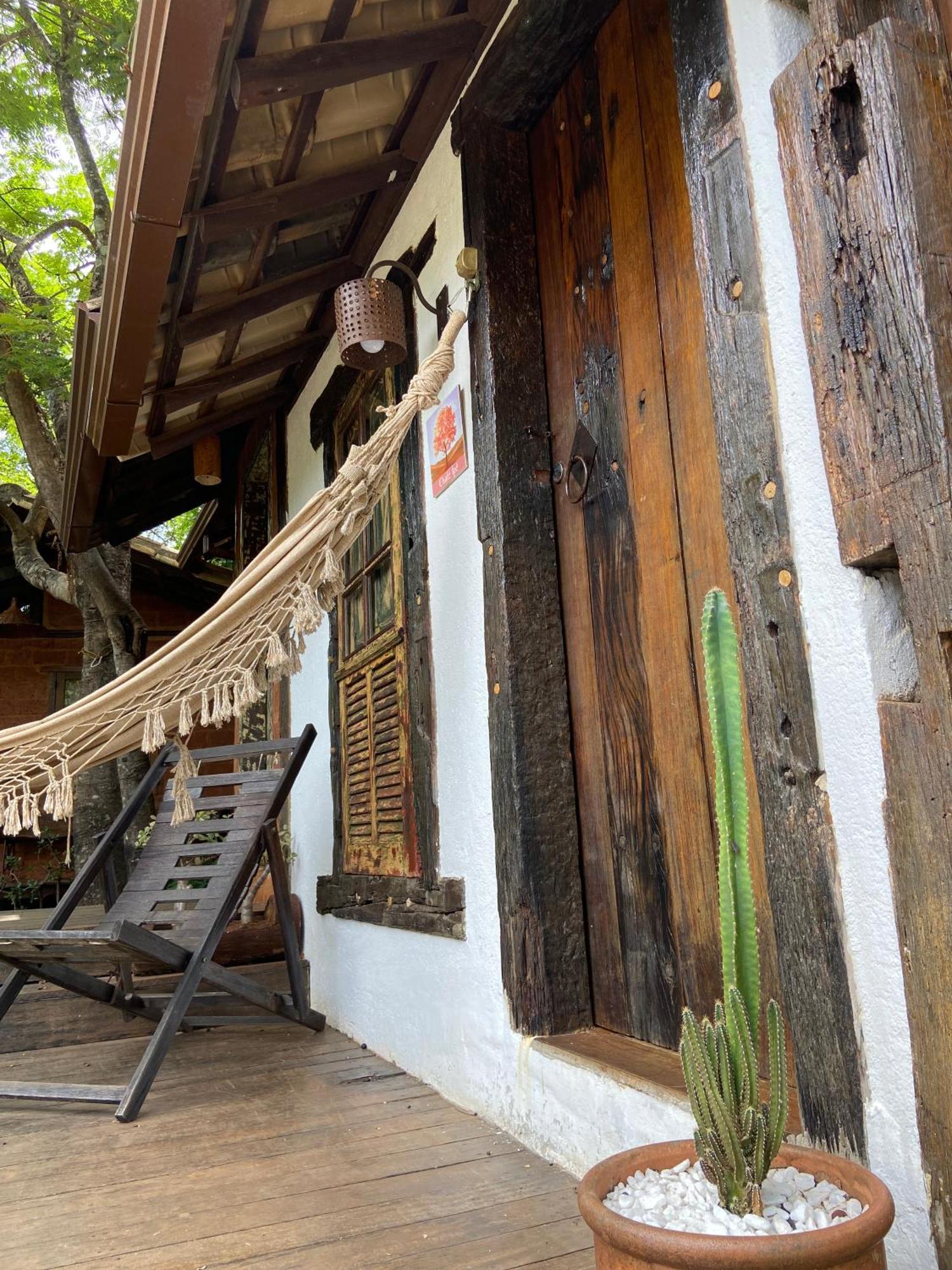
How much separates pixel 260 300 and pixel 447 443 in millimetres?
1072

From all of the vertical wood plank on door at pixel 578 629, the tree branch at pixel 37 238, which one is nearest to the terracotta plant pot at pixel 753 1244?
the vertical wood plank on door at pixel 578 629

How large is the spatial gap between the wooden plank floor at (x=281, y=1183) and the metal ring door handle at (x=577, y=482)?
1268 mm

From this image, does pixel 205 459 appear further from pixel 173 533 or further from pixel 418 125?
pixel 173 533

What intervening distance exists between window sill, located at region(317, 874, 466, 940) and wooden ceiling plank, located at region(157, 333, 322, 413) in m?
1.78

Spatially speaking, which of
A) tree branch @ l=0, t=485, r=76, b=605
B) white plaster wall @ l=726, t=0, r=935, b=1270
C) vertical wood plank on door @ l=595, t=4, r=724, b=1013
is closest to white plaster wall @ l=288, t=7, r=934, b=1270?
white plaster wall @ l=726, t=0, r=935, b=1270

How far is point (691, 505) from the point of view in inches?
62.9

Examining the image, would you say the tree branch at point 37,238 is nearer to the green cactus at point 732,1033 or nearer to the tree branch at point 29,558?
the tree branch at point 29,558

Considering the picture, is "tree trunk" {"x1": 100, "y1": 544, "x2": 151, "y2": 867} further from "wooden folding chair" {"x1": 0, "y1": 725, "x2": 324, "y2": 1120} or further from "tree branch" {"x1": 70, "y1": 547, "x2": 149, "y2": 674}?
"wooden folding chair" {"x1": 0, "y1": 725, "x2": 324, "y2": 1120}

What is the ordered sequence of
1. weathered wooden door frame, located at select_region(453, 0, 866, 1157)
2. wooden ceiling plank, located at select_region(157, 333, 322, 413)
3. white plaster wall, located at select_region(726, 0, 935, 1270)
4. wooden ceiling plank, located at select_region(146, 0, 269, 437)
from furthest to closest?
wooden ceiling plank, located at select_region(157, 333, 322, 413)
wooden ceiling plank, located at select_region(146, 0, 269, 437)
weathered wooden door frame, located at select_region(453, 0, 866, 1157)
white plaster wall, located at select_region(726, 0, 935, 1270)

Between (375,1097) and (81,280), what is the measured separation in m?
6.46

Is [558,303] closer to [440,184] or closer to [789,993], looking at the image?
[440,184]

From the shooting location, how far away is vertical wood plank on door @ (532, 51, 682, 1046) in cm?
168

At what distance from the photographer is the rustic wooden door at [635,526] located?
1.58m

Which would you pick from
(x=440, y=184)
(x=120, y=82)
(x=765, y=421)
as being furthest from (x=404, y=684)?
(x=120, y=82)
